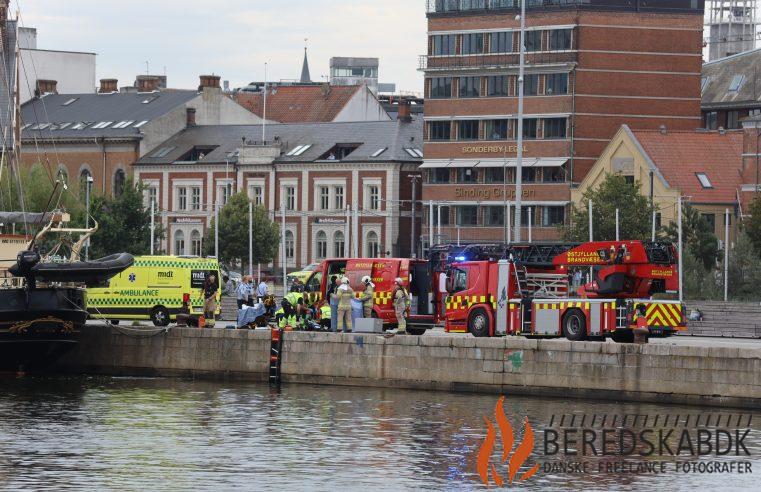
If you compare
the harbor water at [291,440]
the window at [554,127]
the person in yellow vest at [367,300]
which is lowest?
the harbor water at [291,440]

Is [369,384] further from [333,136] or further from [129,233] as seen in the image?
[333,136]

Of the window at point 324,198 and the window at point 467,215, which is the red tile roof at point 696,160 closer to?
the window at point 467,215

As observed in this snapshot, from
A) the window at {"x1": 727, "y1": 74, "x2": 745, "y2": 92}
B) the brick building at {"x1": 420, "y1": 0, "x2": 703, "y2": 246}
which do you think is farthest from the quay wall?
the window at {"x1": 727, "y1": 74, "x2": 745, "y2": 92}

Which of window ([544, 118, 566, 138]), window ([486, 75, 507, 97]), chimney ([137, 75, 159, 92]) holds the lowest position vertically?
window ([544, 118, 566, 138])

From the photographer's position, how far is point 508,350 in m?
47.6

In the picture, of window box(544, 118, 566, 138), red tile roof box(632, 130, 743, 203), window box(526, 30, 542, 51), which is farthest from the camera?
window box(526, 30, 542, 51)

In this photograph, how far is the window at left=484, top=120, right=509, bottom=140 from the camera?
12044 centimetres

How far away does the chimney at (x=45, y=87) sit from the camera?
152 metres

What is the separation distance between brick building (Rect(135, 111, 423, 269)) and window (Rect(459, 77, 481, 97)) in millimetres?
7247

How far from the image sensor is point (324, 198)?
130250 millimetres

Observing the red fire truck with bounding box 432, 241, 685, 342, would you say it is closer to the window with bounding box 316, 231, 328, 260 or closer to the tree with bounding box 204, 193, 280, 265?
the tree with bounding box 204, 193, 280, 265

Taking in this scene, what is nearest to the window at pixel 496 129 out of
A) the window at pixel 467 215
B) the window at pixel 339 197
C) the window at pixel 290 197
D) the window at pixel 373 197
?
the window at pixel 467 215

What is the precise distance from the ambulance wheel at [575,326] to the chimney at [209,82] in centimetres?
9632

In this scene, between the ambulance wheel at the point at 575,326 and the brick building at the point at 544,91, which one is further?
the brick building at the point at 544,91
